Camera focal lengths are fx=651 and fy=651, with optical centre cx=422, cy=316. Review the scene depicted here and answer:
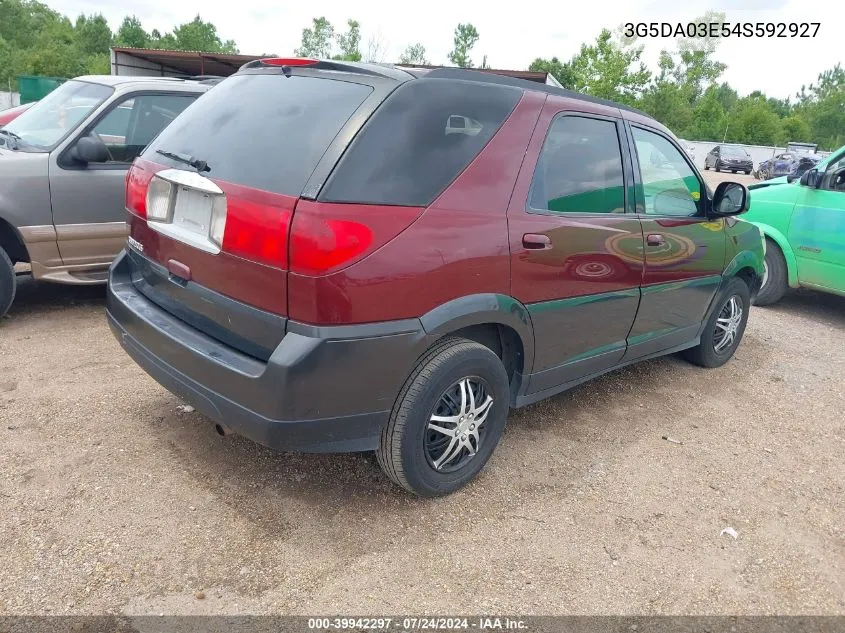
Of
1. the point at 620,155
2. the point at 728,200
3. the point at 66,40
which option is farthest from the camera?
the point at 66,40

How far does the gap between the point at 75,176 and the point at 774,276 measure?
6.57 m

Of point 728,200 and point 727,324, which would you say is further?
point 727,324

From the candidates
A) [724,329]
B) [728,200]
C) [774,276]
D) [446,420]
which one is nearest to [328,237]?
[446,420]

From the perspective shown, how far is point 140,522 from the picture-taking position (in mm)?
2662

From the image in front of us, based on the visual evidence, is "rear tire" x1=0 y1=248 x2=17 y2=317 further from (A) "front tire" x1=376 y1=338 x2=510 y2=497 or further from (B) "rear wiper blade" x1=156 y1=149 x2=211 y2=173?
(A) "front tire" x1=376 y1=338 x2=510 y2=497

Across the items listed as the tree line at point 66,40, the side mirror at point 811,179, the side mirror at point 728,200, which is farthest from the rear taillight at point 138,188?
the tree line at point 66,40

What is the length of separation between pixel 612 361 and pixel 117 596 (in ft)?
8.90

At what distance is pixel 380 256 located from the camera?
239cm

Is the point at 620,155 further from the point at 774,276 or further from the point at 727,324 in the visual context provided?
the point at 774,276

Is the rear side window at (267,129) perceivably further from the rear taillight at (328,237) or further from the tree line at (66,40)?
the tree line at (66,40)

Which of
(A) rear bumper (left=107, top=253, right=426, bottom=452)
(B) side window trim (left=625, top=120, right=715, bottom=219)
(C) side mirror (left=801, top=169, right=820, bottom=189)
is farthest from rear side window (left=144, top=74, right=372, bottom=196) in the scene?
(C) side mirror (left=801, top=169, right=820, bottom=189)

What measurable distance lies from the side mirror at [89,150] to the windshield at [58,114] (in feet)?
0.76

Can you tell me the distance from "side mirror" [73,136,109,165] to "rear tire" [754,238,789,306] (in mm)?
6233

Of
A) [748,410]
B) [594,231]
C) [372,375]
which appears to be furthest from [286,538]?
[748,410]
